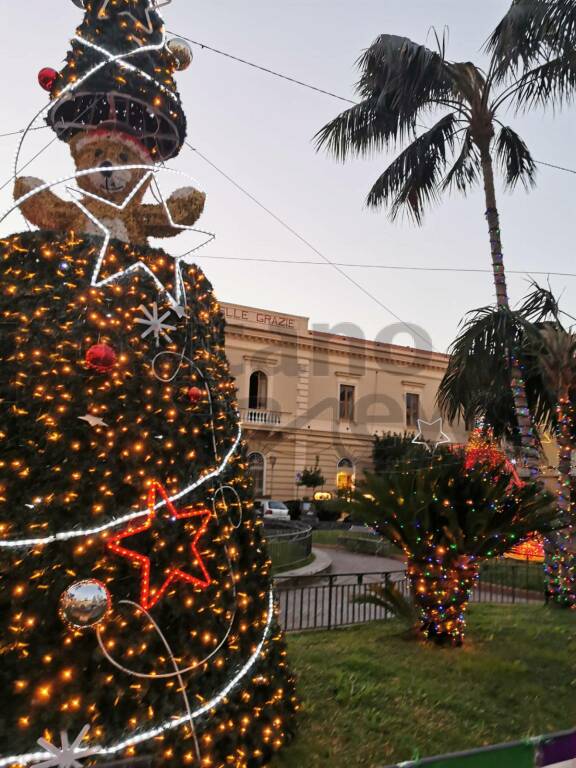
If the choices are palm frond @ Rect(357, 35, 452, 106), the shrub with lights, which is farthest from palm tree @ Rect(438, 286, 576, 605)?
palm frond @ Rect(357, 35, 452, 106)

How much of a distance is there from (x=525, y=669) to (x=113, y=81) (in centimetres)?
676

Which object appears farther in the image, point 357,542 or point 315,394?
point 315,394

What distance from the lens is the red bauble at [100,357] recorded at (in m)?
3.29

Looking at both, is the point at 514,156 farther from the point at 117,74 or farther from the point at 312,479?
the point at 312,479

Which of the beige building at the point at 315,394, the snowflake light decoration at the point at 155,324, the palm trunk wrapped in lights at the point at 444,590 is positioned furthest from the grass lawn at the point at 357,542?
the snowflake light decoration at the point at 155,324

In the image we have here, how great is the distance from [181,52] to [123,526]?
401cm

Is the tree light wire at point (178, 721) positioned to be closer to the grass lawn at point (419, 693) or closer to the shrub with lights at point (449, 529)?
the grass lawn at point (419, 693)

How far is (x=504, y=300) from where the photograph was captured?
10.8m

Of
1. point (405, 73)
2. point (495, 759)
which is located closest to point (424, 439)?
point (405, 73)

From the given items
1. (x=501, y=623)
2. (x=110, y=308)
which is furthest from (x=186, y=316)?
(x=501, y=623)

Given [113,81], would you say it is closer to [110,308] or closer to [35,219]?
[35,219]

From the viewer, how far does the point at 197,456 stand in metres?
3.70

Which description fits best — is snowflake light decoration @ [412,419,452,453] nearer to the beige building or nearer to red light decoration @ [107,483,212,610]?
the beige building

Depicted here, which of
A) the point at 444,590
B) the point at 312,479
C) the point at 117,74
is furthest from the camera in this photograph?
the point at 312,479
